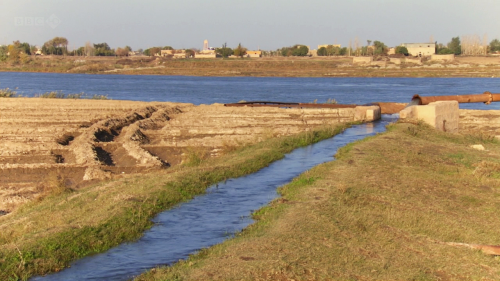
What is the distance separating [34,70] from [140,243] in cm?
10817

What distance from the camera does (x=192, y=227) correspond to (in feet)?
28.6

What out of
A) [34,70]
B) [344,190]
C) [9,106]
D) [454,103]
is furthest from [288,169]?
[34,70]

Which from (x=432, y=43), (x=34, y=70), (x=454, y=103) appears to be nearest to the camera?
(x=454, y=103)

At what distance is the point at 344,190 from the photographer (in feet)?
33.3

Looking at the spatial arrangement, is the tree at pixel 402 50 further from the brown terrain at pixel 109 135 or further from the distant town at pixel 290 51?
the brown terrain at pixel 109 135

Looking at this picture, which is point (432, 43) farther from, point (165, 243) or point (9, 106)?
point (165, 243)

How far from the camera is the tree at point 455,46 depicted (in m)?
141

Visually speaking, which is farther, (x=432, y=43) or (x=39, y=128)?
(x=432, y=43)

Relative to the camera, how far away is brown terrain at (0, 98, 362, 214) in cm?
1485

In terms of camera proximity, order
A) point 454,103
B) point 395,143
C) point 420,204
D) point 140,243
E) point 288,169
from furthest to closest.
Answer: point 454,103
point 395,143
point 288,169
point 420,204
point 140,243

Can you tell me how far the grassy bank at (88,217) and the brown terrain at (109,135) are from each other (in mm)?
1748

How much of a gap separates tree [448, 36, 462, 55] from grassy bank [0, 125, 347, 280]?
13665 centimetres

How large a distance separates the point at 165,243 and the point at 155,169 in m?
7.16

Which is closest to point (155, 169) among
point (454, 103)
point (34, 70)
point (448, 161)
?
point (448, 161)
